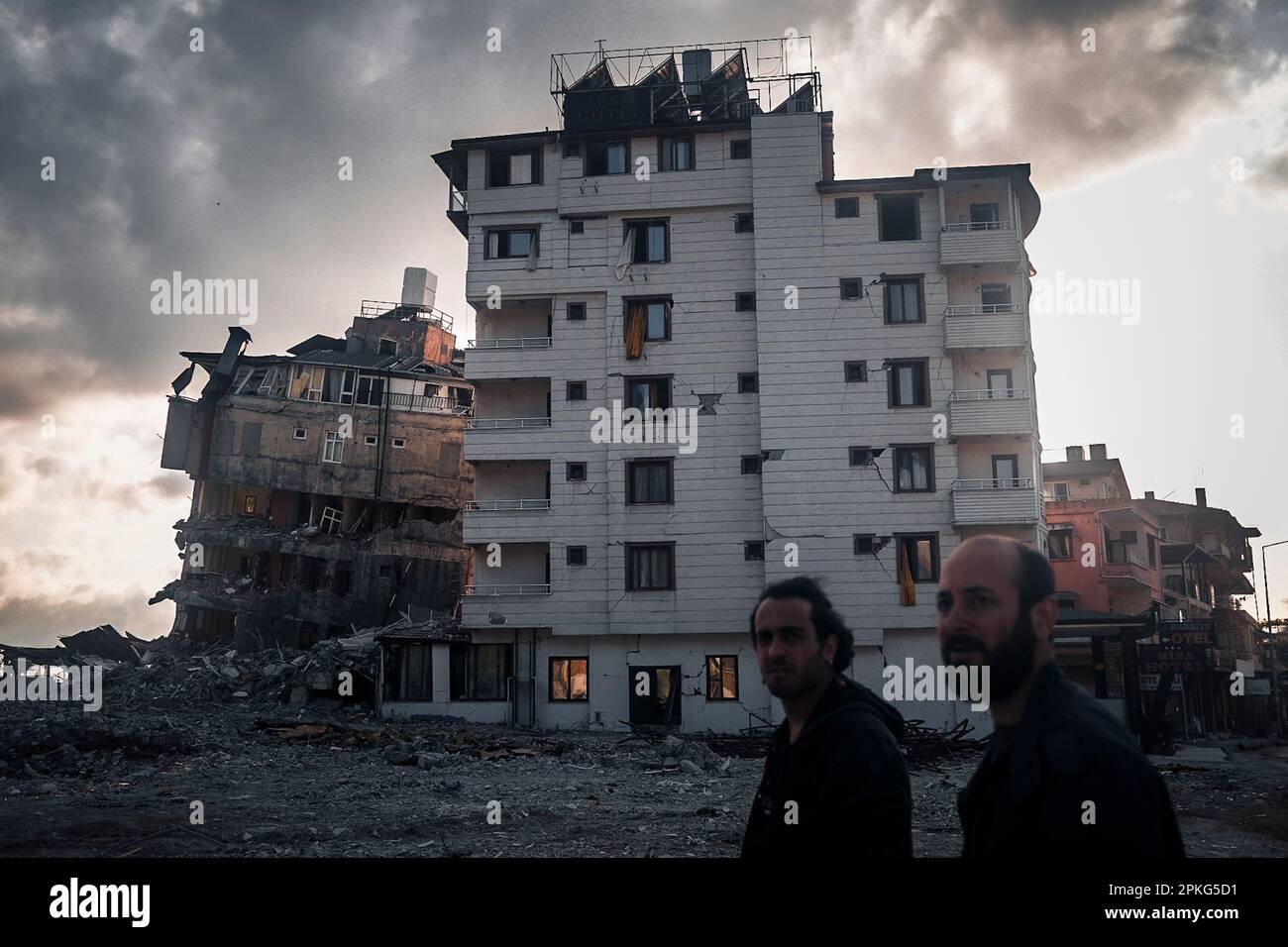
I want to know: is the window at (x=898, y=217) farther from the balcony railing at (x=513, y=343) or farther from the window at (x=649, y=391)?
the balcony railing at (x=513, y=343)

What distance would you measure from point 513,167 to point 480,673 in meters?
21.6

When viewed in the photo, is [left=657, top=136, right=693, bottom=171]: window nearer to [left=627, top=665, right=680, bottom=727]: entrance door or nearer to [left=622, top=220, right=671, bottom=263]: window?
[left=622, top=220, right=671, bottom=263]: window

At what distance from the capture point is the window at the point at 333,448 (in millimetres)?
61219

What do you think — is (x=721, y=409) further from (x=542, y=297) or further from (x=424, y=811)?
(x=424, y=811)

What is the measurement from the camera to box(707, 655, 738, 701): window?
132 ft

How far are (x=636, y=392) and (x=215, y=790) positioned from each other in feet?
82.4

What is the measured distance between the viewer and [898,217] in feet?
140

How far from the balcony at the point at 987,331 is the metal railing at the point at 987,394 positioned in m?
1.73

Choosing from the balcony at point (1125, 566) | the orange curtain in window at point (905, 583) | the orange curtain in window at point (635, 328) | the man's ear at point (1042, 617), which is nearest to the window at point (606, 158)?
the orange curtain in window at point (635, 328)

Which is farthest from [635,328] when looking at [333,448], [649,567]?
[333,448]

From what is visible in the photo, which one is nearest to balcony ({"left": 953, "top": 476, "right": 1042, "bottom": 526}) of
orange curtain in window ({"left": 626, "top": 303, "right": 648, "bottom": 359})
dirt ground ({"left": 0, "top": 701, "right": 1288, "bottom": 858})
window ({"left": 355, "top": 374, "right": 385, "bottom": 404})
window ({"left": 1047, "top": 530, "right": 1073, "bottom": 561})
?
dirt ground ({"left": 0, "top": 701, "right": 1288, "bottom": 858})

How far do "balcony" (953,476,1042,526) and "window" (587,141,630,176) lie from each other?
767 inches

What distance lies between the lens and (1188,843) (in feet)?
52.3

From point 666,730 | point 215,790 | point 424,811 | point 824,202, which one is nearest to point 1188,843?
point 424,811
